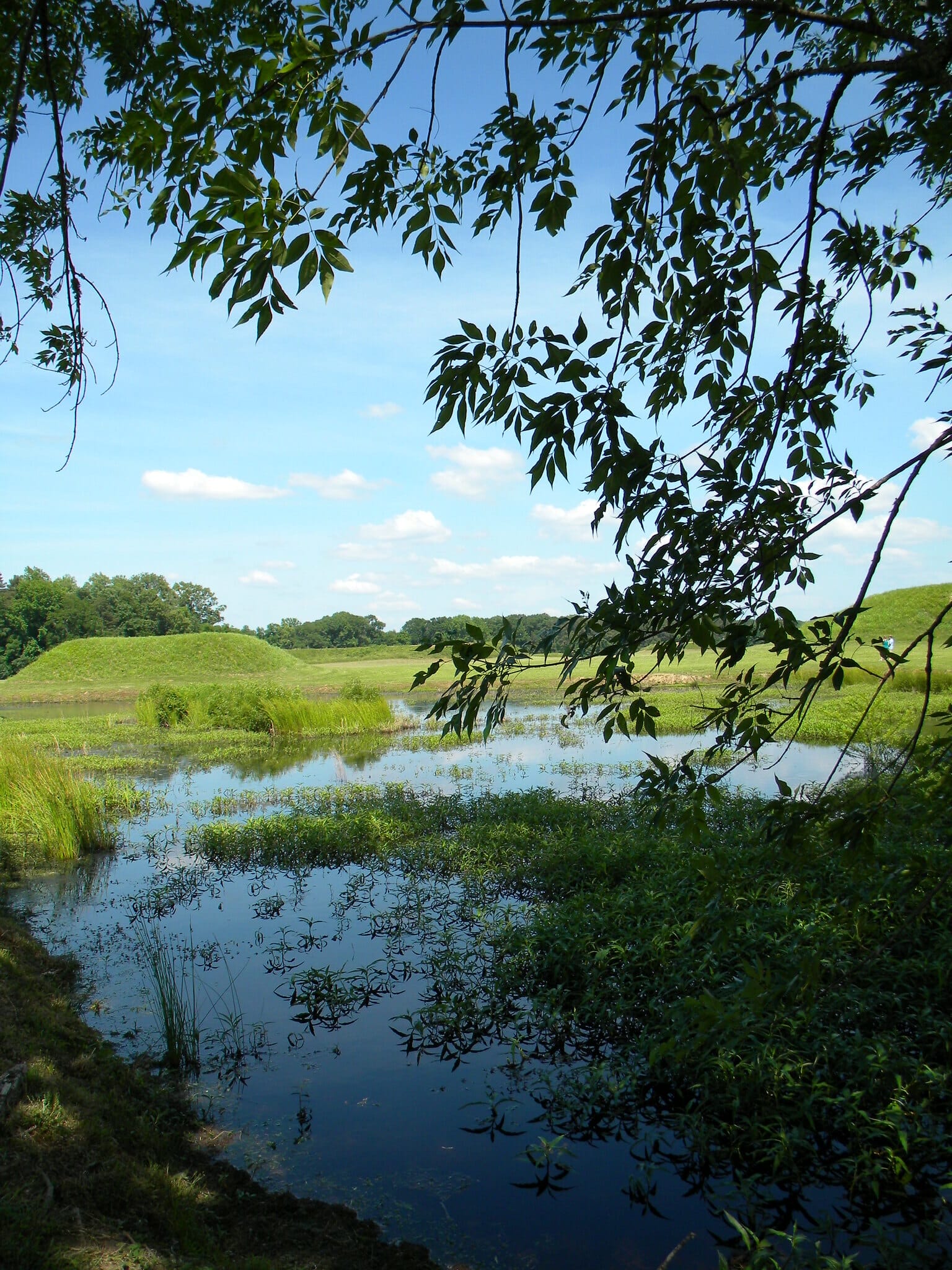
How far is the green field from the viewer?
35.9 meters

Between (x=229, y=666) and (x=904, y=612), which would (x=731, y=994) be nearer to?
(x=229, y=666)

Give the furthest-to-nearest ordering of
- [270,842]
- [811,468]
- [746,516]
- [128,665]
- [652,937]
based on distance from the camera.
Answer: [128,665], [270,842], [652,937], [811,468], [746,516]

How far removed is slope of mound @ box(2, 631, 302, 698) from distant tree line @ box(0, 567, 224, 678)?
12258 mm

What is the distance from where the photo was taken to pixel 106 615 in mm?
59906

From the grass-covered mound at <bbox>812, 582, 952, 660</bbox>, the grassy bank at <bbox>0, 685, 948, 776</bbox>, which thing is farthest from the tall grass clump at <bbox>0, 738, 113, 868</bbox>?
the grass-covered mound at <bbox>812, 582, 952, 660</bbox>

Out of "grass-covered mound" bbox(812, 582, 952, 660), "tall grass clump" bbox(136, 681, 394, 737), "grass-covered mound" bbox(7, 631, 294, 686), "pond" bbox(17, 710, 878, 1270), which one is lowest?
"pond" bbox(17, 710, 878, 1270)

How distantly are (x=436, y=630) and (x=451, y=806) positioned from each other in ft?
30.4

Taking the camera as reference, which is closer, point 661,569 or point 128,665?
point 661,569

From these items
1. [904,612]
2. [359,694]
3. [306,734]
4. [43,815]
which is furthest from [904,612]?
[43,815]

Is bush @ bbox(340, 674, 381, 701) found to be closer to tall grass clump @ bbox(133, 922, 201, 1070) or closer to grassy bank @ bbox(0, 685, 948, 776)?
grassy bank @ bbox(0, 685, 948, 776)

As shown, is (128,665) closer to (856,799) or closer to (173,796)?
(173,796)

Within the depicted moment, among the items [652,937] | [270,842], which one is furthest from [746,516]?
[270,842]

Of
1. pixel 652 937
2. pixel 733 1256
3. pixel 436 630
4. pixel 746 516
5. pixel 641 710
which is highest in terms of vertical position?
pixel 746 516

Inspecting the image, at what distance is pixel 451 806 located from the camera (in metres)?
11.5
